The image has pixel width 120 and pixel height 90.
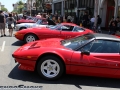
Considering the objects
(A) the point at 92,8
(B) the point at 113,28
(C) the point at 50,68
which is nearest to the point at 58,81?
(C) the point at 50,68

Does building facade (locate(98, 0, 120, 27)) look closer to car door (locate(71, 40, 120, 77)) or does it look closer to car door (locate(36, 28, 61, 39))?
car door (locate(36, 28, 61, 39))

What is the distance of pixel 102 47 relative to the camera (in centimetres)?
469

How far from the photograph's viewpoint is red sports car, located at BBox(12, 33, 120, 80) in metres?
4.51

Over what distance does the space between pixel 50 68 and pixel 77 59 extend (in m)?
0.73

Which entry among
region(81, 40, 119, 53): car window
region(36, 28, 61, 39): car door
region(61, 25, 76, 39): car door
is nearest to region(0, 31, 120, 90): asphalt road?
region(81, 40, 119, 53): car window

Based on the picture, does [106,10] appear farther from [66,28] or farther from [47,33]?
[47,33]

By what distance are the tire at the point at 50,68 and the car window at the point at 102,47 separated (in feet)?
2.52

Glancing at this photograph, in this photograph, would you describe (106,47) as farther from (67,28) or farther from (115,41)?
(67,28)

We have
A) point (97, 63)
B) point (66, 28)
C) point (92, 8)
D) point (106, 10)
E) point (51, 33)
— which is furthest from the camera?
point (92, 8)

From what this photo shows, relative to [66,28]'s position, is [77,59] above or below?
below

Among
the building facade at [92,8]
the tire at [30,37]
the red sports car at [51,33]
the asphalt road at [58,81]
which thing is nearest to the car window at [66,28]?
the red sports car at [51,33]

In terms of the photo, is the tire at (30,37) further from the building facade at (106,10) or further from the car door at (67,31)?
the building facade at (106,10)

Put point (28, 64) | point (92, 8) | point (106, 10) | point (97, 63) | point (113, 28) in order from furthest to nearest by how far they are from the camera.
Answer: point (92, 8)
point (106, 10)
point (113, 28)
point (28, 64)
point (97, 63)

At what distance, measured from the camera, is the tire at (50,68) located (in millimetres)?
4586
